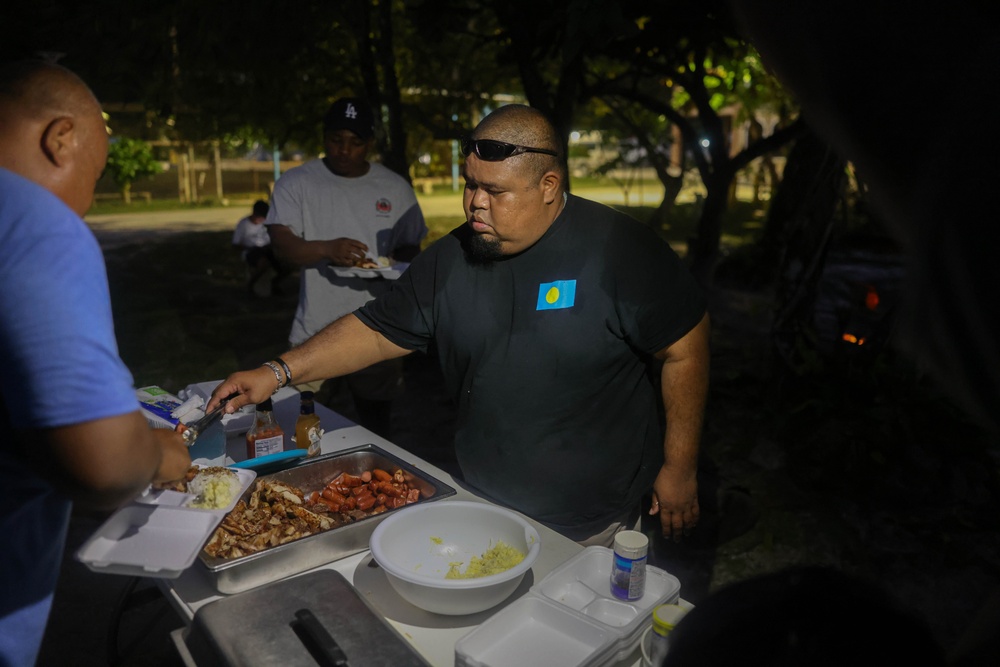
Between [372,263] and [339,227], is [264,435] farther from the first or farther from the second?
[339,227]

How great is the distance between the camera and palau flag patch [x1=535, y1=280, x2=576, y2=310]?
8.43 ft

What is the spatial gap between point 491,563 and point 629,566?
370mm

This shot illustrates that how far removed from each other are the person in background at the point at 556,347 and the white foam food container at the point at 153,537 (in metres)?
0.68

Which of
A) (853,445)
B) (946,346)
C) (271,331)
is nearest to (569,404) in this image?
(946,346)

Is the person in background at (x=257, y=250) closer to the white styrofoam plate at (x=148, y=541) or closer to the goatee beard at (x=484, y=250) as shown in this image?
the goatee beard at (x=484, y=250)

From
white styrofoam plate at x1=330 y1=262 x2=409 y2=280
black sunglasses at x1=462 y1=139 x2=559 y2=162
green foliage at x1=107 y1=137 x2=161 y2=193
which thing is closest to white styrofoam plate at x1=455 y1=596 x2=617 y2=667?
black sunglasses at x1=462 y1=139 x2=559 y2=162

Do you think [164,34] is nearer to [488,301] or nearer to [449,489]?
[488,301]

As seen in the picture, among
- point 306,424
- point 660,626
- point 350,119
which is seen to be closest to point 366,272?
point 350,119

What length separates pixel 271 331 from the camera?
9.30m

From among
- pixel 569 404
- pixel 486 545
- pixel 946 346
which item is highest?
pixel 946 346

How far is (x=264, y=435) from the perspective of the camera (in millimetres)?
2754

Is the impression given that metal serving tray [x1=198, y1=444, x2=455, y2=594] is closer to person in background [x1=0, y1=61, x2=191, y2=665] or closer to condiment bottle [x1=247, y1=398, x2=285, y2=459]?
condiment bottle [x1=247, y1=398, x2=285, y2=459]

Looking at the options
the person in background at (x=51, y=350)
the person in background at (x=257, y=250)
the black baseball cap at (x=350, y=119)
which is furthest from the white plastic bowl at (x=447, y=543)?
the person in background at (x=257, y=250)

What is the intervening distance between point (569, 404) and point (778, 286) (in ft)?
13.3
